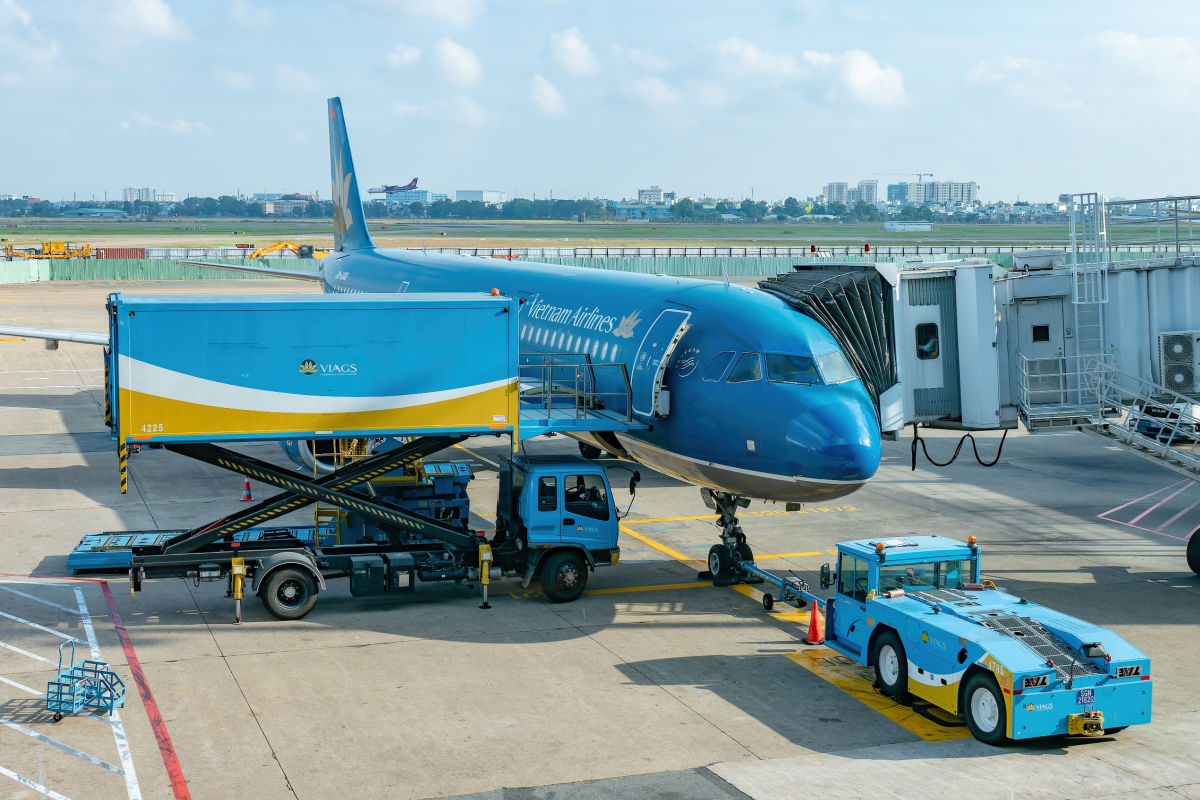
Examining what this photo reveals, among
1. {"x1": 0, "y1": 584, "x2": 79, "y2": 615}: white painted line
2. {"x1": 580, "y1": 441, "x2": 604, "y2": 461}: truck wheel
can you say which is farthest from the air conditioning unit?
{"x1": 0, "y1": 584, "x2": 79, "y2": 615}: white painted line

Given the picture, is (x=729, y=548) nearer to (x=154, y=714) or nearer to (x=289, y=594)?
(x=289, y=594)

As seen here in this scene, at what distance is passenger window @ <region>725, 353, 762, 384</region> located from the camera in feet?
70.7

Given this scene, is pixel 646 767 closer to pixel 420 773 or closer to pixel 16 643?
pixel 420 773

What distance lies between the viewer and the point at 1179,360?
80.3 feet

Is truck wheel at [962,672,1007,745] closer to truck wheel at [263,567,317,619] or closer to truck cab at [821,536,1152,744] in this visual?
truck cab at [821,536,1152,744]

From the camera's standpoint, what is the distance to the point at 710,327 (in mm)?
22922

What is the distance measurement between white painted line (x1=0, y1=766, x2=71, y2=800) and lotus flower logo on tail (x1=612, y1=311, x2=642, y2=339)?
14.1 meters

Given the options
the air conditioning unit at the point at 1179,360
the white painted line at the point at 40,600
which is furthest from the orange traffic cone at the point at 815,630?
the white painted line at the point at 40,600

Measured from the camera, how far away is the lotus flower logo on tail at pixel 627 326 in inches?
989

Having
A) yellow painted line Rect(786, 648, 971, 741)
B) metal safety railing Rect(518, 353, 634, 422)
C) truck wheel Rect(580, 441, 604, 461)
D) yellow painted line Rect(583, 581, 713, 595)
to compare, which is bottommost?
yellow painted line Rect(786, 648, 971, 741)

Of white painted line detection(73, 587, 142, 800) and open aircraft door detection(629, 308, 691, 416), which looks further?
open aircraft door detection(629, 308, 691, 416)

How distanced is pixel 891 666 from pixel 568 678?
481 cm

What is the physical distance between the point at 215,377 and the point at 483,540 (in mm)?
5689

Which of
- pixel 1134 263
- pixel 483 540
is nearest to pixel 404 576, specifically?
pixel 483 540
